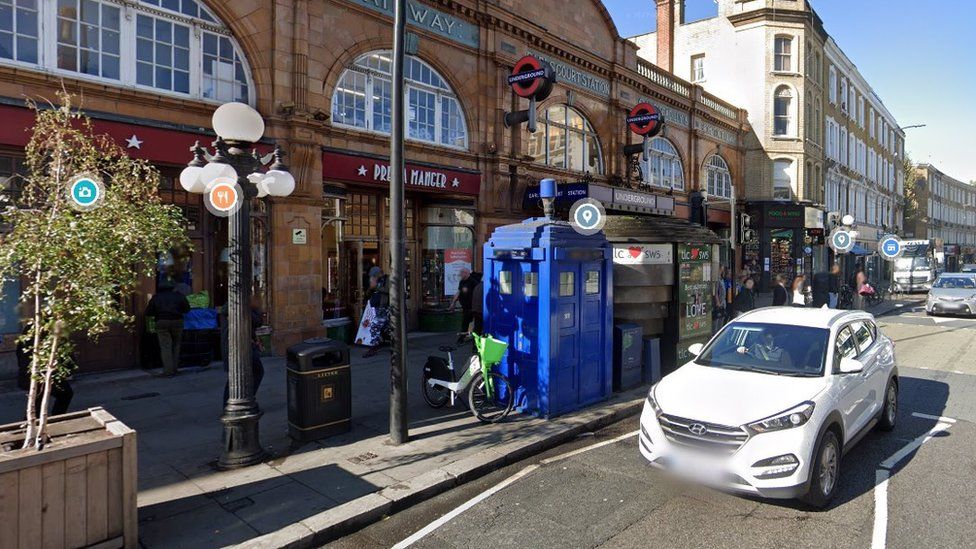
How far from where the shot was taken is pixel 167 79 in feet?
33.6

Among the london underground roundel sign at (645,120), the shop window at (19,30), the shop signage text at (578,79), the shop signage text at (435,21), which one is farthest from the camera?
the london underground roundel sign at (645,120)

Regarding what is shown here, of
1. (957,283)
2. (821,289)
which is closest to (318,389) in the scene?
(821,289)

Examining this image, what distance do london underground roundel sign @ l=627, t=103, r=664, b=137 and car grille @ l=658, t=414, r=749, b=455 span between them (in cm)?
1677

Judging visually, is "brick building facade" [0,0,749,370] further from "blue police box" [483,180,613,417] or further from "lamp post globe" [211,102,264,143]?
"blue police box" [483,180,613,417]

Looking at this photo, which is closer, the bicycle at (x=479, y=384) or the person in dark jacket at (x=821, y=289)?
the bicycle at (x=479, y=384)

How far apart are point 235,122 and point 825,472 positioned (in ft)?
20.4

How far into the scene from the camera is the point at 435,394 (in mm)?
8297

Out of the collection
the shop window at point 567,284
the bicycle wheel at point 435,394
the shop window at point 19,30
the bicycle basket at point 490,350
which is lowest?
the bicycle wheel at point 435,394

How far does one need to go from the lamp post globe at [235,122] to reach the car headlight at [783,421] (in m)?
5.20

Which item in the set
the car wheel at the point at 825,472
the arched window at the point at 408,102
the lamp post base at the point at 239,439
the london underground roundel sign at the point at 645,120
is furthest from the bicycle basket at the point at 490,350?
the london underground roundel sign at the point at 645,120

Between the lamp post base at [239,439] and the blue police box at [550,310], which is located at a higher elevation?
the blue police box at [550,310]

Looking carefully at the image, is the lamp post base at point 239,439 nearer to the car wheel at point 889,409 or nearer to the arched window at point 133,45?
the arched window at point 133,45

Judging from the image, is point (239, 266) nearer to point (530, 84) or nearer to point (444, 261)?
point (444, 261)

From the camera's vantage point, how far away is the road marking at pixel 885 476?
450 centimetres
